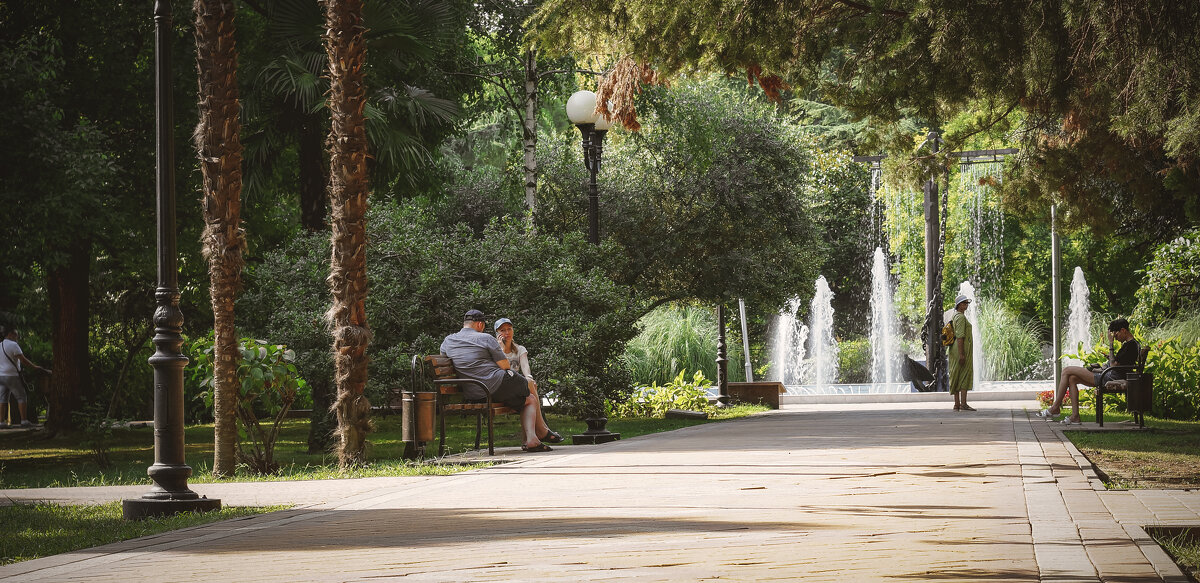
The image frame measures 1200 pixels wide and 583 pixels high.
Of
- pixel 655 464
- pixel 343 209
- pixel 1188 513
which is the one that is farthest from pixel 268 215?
pixel 1188 513

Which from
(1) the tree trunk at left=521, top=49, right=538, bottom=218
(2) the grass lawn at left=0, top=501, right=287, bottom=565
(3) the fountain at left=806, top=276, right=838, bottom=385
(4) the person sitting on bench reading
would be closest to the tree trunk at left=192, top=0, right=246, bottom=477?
(2) the grass lawn at left=0, top=501, right=287, bottom=565

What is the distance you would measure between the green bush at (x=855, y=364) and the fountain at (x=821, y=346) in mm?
398

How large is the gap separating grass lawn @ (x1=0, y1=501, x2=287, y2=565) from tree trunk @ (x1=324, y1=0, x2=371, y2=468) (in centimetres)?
289

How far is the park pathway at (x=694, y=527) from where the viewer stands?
5359 mm

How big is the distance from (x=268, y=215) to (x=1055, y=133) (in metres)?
15.5

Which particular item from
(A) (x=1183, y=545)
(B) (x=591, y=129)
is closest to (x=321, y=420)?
(B) (x=591, y=129)

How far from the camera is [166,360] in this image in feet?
28.8

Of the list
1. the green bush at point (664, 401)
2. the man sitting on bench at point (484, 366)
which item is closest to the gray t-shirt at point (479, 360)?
the man sitting on bench at point (484, 366)

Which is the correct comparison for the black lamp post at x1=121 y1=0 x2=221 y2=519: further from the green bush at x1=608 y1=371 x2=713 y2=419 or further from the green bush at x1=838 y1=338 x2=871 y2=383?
the green bush at x1=838 y1=338 x2=871 y2=383

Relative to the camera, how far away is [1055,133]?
15945mm

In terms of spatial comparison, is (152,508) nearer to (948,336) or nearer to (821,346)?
(948,336)

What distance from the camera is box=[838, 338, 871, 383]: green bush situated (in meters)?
39.8

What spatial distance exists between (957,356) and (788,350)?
2336 cm

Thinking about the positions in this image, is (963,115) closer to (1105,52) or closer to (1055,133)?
(1055,133)
